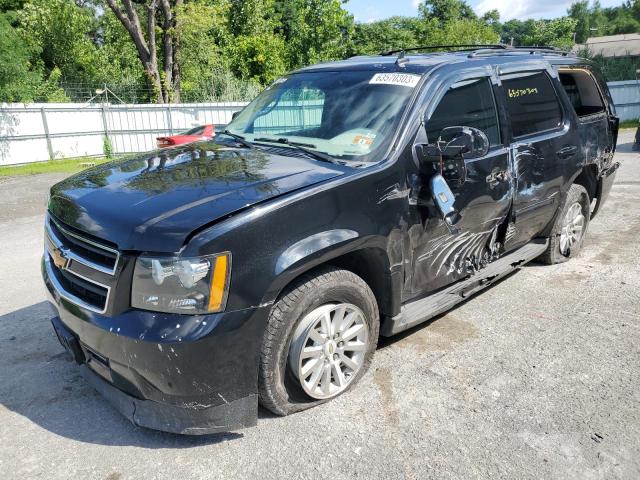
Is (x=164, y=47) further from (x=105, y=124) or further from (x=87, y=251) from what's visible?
(x=87, y=251)

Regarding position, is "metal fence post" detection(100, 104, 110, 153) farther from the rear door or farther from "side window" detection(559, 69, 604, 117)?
the rear door

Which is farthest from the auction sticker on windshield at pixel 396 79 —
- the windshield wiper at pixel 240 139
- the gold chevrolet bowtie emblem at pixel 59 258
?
the gold chevrolet bowtie emblem at pixel 59 258

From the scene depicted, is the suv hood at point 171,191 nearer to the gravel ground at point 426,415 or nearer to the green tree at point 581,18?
the gravel ground at point 426,415

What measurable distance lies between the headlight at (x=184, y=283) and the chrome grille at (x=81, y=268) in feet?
0.67

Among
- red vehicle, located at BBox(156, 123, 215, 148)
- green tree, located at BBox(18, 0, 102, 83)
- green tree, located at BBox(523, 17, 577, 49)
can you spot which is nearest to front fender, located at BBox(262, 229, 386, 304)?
red vehicle, located at BBox(156, 123, 215, 148)

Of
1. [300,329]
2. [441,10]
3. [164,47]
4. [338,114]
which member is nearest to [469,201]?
[338,114]

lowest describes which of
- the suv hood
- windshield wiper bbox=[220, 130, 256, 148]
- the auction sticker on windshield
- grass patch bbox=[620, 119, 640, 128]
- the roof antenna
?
grass patch bbox=[620, 119, 640, 128]

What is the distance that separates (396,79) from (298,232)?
1.54 meters

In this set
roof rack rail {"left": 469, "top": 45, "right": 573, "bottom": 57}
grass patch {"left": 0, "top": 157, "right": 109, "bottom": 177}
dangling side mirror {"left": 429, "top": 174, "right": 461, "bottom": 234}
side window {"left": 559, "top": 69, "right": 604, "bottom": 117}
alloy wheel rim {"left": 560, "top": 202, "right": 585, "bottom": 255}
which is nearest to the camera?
dangling side mirror {"left": 429, "top": 174, "right": 461, "bottom": 234}

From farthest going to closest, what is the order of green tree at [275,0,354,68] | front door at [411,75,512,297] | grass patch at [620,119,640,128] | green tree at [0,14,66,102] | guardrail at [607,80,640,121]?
green tree at [275,0,354,68] → guardrail at [607,80,640,121] → grass patch at [620,119,640,128] → green tree at [0,14,66,102] → front door at [411,75,512,297]

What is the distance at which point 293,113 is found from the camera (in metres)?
4.08

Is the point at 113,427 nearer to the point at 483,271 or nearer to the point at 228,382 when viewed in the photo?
the point at 228,382

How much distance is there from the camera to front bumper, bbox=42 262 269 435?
2521mm

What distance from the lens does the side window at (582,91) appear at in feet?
17.2
